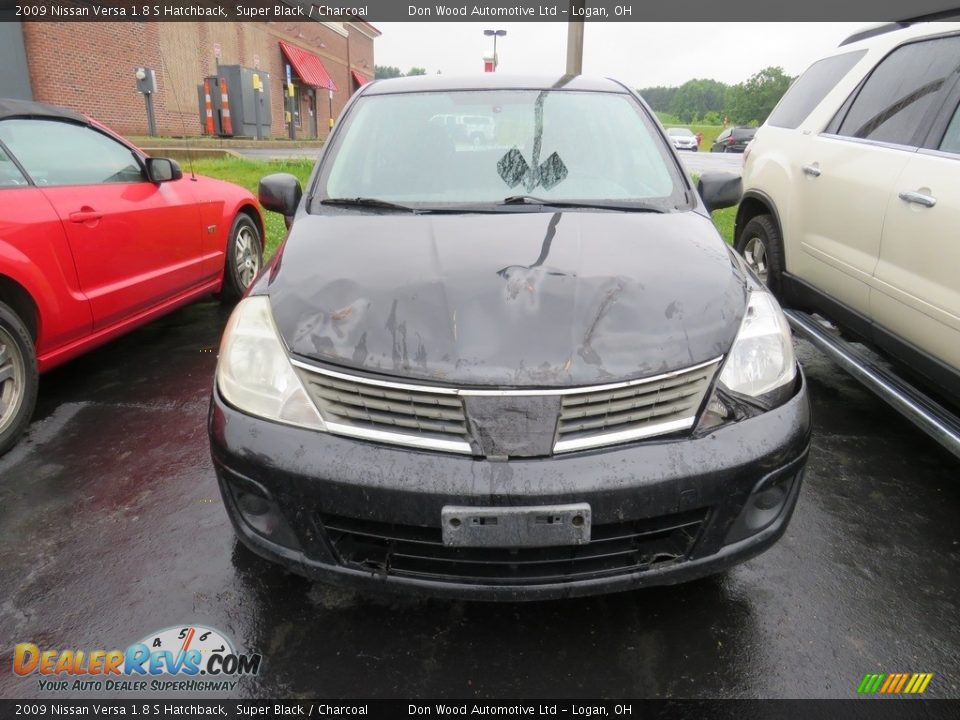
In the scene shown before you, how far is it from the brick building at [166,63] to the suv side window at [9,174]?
8.68ft

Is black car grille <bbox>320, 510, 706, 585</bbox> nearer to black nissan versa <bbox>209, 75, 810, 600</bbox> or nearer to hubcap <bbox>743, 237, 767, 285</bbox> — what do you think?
black nissan versa <bbox>209, 75, 810, 600</bbox>

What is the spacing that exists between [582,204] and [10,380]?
265cm

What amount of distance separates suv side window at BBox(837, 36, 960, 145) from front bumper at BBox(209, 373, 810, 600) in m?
2.06

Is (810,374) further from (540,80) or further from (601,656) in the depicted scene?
(601,656)

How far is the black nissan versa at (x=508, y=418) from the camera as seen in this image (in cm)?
170

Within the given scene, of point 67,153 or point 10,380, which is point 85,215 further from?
point 10,380

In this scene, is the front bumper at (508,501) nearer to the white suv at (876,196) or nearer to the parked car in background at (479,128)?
the white suv at (876,196)

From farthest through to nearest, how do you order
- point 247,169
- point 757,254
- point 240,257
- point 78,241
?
point 247,169, point 240,257, point 757,254, point 78,241

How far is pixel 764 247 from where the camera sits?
14.4 ft

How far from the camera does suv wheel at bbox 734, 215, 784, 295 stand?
4.18 m

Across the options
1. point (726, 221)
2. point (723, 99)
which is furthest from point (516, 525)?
point (723, 99)

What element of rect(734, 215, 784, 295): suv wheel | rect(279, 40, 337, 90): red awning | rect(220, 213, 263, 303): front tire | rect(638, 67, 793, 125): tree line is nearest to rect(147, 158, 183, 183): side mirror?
rect(220, 213, 263, 303): front tire

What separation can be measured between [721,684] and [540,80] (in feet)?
8.89

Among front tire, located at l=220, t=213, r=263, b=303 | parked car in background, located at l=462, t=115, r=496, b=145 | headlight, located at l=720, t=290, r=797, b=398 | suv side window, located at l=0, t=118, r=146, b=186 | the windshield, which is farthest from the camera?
front tire, located at l=220, t=213, r=263, b=303
